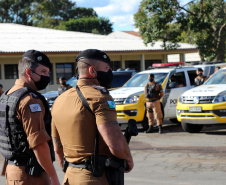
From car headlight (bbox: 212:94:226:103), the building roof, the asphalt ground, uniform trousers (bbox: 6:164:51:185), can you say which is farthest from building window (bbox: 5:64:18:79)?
uniform trousers (bbox: 6:164:51:185)

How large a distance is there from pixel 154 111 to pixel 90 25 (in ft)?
203

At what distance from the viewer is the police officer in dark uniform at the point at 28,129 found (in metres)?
3.42

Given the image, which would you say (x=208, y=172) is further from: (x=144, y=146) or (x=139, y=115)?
(x=139, y=115)

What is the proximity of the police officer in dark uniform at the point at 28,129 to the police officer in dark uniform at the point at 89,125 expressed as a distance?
154mm

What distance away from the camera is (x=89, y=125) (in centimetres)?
316

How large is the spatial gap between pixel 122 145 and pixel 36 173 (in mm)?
837

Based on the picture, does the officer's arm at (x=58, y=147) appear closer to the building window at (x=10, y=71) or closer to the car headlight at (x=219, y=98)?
the car headlight at (x=219, y=98)

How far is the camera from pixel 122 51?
92.2 ft

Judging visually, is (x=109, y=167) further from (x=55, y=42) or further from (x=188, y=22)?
(x=55, y=42)

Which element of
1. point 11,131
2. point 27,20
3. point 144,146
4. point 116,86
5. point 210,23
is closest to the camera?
point 11,131

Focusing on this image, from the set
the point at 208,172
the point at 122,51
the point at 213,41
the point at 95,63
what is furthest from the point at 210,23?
the point at 95,63

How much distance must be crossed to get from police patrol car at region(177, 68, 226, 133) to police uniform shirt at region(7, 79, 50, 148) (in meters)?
8.50

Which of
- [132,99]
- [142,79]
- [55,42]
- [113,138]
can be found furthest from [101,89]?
[55,42]

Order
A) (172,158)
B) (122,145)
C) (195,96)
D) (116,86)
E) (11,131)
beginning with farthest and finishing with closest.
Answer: (116,86)
(195,96)
(172,158)
(11,131)
(122,145)
